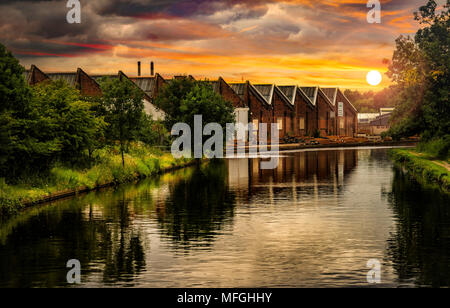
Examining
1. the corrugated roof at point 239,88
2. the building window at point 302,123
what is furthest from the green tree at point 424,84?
the building window at point 302,123

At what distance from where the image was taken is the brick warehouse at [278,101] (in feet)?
299

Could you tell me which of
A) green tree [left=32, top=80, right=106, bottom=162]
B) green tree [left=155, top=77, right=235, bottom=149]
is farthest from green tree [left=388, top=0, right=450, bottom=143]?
green tree [left=32, top=80, right=106, bottom=162]

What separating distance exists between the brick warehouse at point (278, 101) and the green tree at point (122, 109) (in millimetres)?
47544

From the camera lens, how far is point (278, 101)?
106688 millimetres

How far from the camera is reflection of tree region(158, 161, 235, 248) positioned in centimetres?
1797

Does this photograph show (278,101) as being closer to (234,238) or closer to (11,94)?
(11,94)

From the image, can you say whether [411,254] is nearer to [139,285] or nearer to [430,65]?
[139,285]

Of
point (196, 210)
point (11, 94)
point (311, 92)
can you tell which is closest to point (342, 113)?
point (311, 92)

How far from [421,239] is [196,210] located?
8541 mm

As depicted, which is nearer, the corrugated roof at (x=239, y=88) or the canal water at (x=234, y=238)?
the canal water at (x=234, y=238)

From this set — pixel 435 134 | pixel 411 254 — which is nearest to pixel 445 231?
pixel 411 254

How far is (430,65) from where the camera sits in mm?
49406

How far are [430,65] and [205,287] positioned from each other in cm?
4111

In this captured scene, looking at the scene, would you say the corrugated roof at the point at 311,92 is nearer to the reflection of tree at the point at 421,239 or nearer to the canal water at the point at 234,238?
the canal water at the point at 234,238
